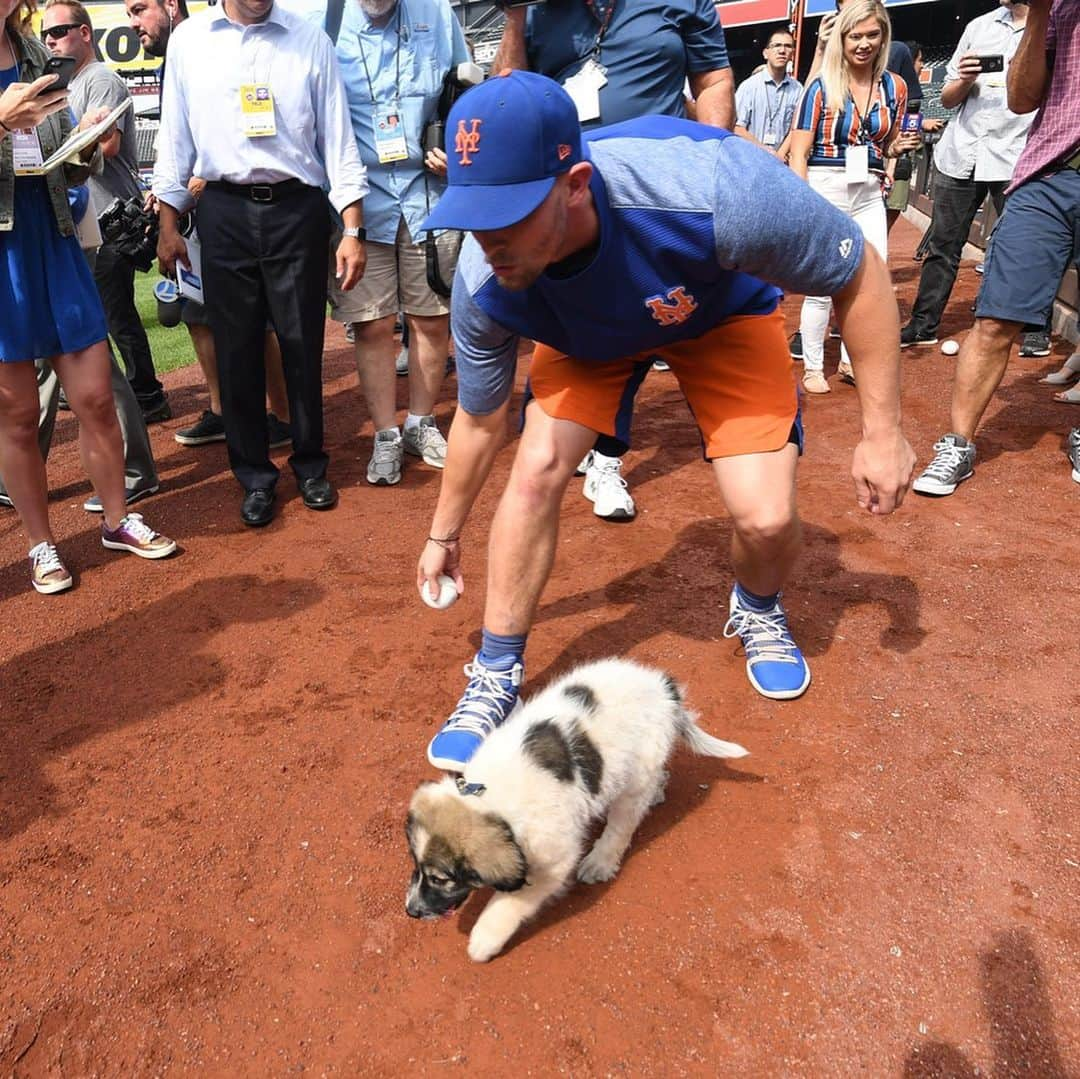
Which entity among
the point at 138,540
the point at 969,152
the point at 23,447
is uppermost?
the point at 969,152

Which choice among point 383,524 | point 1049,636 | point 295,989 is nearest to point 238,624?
point 383,524

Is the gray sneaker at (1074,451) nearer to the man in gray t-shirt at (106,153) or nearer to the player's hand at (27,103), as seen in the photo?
the player's hand at (27,103)

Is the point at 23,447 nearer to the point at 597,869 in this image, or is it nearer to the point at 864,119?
the point at 597,869

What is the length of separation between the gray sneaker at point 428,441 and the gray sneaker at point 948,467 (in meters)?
2.72

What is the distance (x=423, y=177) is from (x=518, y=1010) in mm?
4289

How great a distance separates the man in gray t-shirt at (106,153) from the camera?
5.34 m

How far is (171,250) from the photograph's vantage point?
4.82 m

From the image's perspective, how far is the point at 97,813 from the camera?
287 centimetres

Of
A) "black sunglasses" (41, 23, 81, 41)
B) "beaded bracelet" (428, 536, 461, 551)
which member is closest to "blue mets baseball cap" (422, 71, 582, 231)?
"beaded bracelet" (428, 536, 461, 551)

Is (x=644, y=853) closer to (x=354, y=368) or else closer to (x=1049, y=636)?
(x=1049, y=636)

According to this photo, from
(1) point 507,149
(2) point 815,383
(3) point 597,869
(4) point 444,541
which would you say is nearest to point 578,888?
(3) point 597,869

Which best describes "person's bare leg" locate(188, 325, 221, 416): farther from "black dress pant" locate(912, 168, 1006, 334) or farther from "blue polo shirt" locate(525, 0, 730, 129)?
"black dress pant" locate(912, 168, 1006, 334)

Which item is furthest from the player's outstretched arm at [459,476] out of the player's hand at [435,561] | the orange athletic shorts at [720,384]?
the orange athletic shorts at [720,384]

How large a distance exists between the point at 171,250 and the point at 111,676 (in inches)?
96.0
